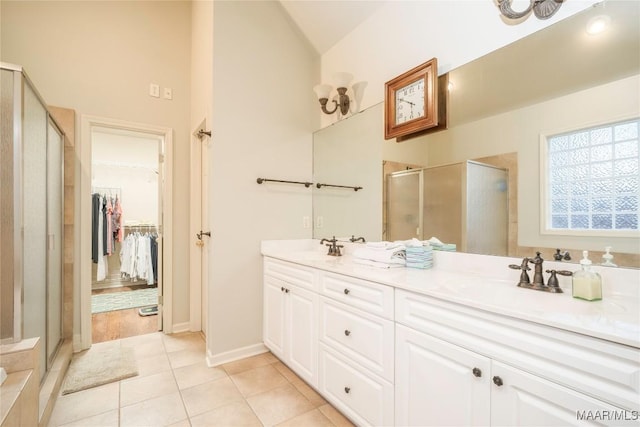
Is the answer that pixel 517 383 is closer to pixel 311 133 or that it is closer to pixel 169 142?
pixel 311 133

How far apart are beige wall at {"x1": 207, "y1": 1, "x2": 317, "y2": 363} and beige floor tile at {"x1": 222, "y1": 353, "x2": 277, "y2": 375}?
0.32 ft

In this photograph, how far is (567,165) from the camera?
1255 mm

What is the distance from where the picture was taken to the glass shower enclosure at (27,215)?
142 cm

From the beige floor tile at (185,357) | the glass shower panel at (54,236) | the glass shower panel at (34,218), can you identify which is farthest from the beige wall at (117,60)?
the glass shower panel at (34,218)

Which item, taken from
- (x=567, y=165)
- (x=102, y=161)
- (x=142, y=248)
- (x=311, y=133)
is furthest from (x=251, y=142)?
(x=102, y=161)

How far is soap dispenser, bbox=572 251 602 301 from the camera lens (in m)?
1.05

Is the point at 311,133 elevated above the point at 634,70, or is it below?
above

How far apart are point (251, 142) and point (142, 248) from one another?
349cm

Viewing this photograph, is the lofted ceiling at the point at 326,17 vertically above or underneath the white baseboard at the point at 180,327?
above

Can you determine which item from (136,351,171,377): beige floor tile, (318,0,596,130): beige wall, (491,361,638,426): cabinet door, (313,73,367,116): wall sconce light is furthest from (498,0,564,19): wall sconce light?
(136,351,171,377): beige floor tile

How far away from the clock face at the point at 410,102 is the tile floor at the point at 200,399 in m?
1.89

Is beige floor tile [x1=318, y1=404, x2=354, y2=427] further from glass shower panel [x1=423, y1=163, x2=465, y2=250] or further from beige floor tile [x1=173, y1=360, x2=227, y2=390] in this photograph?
glass shower panel [x1=423, y1=163, x2=465, y2=250]

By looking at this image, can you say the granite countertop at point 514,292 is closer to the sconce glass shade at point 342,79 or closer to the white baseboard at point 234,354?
A: the white baseboard at point 234,354

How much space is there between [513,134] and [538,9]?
22.0 inches
